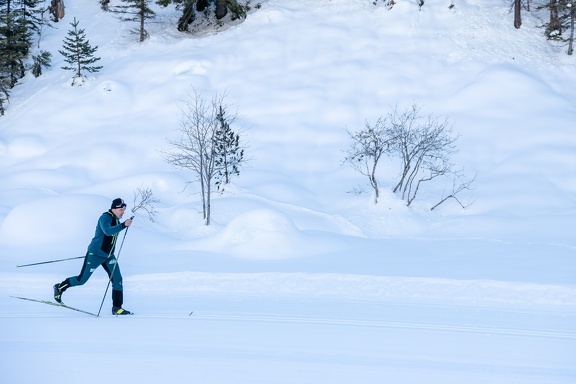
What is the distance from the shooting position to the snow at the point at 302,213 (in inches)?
242

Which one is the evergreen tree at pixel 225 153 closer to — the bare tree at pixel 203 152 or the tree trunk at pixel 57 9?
the bare tree at pixel 203 152

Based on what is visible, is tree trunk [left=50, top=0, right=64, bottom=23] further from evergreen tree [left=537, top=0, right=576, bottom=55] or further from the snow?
evergreen tree [left=537, top=0, right=576, bottom=55]

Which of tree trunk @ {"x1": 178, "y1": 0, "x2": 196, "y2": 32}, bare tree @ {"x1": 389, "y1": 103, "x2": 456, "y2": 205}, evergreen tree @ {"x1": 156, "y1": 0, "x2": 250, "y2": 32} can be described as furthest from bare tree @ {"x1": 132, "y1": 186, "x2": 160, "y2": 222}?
tree trunk @ {"x1": 178, "y1": 0, "x2": 196, "y2": 32}

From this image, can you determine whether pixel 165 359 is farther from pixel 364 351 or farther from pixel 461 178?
pixel 461 178

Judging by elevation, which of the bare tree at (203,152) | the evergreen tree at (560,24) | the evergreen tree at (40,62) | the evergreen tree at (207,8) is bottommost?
the bare tree at (203,152)

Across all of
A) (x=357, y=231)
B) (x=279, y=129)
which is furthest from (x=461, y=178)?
(x=279, y=129)

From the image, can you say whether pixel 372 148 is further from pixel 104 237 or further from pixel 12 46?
pixel 12 46

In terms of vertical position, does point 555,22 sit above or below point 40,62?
above

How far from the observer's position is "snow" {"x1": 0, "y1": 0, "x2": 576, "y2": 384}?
6.15 metres

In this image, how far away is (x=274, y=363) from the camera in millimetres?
5727

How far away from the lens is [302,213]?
1834 centimetres

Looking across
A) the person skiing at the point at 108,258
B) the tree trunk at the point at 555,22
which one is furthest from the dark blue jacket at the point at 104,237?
the tree trunk at the point at 555,22

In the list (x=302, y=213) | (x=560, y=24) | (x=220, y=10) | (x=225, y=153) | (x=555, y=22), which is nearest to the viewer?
(x=302, y=213)

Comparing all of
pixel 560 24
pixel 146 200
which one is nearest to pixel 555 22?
pixel 560 24
